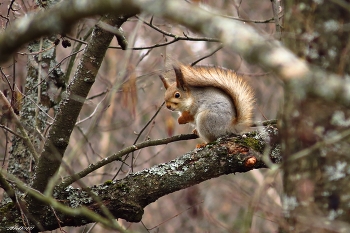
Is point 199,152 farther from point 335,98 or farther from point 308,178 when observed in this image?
point 335,98

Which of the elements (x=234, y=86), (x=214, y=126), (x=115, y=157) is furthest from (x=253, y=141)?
(x=234, y=86)

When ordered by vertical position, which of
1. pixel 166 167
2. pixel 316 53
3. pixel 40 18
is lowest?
pixel 316 53

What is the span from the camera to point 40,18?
138cm

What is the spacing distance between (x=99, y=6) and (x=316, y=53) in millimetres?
600

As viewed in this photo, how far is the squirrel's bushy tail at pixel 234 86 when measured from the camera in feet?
12.4

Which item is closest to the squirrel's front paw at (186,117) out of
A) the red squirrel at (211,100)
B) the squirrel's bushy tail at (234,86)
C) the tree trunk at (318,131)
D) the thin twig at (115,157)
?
the red squirrel at (211,100)

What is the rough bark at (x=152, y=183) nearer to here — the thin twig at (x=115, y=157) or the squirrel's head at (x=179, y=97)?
the thin twig at (x=115, y=157)

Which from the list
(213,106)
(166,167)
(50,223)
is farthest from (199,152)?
(213,106)

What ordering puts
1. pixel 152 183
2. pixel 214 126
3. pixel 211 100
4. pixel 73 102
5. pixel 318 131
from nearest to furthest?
pixel 318 131 → pixel 73 102 → pixel 152 183 → pixel 214 126 → pixel 211 100

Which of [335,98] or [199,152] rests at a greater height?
[199,152]

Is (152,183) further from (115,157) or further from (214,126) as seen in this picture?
(214,126)

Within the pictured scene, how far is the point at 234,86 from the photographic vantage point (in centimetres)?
386

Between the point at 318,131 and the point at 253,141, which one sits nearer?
the point at 318,131

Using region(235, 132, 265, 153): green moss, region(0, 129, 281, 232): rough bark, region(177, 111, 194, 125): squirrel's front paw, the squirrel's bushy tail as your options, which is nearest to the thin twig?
region(0, 129, 281, 232): rough bark
